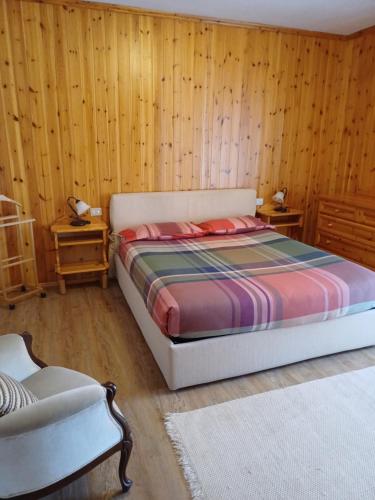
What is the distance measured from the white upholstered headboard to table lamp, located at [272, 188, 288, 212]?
0.91ft

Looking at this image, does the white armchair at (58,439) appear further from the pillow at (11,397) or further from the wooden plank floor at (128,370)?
the wooden plank floor at (128,370)

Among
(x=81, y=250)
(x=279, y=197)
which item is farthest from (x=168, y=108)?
(x=81, y=250)

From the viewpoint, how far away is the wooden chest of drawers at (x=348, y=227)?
3875 mm

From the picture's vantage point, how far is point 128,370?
252cm

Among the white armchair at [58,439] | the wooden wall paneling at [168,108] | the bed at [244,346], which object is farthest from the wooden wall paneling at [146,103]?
the white armchair at [58,439]

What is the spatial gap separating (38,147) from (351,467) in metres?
3.51

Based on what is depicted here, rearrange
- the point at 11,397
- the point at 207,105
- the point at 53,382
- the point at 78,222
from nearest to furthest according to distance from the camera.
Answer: the point at 11,397 < the point at 53,382 < the point at 78,222 < the point at 207,105

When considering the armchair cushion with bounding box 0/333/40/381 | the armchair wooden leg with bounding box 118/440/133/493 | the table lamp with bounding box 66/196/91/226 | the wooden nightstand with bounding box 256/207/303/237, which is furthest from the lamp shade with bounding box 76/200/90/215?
the armchair wooden leg with bounding box 118/440/133/493

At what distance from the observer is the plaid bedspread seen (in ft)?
7.40

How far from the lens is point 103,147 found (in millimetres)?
3775

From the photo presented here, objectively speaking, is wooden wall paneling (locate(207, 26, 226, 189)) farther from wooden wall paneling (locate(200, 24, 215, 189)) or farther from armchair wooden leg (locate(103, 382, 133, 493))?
armchair wooden leg (locate(103, 382, 133, 493))

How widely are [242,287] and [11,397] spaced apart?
5.14 feet

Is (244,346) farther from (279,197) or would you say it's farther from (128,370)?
(279,197)

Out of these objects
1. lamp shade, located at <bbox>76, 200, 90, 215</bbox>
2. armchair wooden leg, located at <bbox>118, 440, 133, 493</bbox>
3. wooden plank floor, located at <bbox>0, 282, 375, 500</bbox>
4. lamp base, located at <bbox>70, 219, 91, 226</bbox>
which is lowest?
wooden plank floor, located at <bbox>0, 282, 375, 500</bbox>
